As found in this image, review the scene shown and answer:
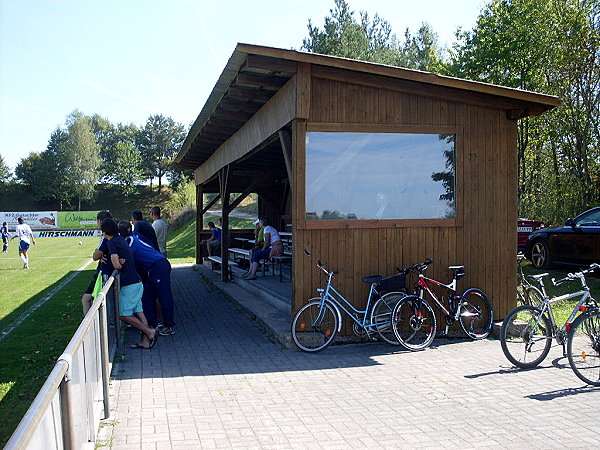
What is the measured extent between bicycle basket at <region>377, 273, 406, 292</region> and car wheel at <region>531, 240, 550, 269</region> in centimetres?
846

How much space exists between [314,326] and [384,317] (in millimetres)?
919

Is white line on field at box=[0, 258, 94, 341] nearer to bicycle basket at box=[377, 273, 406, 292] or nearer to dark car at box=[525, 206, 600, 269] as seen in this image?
bicycle basket at box=[377, 273, 406, 292]

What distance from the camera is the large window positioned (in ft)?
27.0

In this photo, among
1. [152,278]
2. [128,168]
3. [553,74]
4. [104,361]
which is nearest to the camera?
[104,361]

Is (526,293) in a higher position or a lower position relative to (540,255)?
lower

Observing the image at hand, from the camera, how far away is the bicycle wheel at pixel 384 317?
310 inches

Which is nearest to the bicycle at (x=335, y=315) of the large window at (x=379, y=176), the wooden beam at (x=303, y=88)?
the large window at (x=379, y=176)

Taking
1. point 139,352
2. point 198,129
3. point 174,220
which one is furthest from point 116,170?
point 139,352

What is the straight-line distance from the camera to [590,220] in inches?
553

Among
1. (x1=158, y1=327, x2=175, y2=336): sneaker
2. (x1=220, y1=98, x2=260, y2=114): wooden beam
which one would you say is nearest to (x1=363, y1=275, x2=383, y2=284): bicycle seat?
(x1=158, y1=327, x2=175, y2=336): sneaker

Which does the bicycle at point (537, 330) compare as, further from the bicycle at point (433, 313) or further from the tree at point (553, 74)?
the tree at point (553, 74)

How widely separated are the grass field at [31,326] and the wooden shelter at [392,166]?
3.36 m

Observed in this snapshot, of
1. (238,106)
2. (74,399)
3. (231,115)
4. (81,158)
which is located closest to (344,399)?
(74,399)

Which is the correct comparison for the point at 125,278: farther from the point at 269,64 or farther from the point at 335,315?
the point at 269,64
